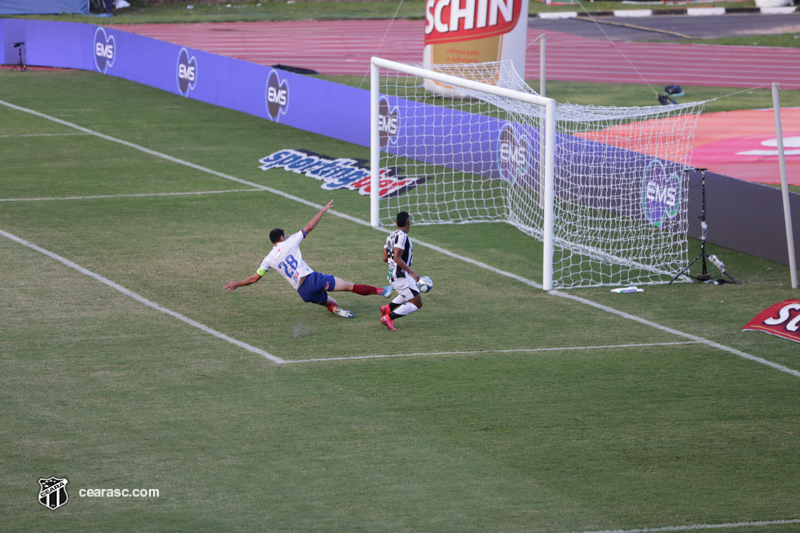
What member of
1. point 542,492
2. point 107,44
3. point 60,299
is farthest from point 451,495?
point 107,44

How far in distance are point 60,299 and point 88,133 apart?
13.2 meters

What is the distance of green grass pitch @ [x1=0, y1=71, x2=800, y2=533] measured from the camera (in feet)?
25.4

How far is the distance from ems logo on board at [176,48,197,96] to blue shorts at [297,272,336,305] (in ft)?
61.5

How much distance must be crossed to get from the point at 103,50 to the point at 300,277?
2433 cm

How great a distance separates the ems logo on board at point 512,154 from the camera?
61.9 feet

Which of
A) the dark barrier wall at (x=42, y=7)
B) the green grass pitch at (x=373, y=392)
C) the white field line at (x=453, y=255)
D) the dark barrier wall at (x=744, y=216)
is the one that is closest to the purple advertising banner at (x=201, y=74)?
the white field line at (x=453, y=255)

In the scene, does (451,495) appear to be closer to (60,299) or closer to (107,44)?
(60,299)

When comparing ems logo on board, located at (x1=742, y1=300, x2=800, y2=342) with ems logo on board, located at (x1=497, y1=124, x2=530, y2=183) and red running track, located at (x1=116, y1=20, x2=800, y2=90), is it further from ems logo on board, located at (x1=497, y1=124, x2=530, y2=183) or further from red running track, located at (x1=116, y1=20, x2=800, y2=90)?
red running track, located at (x1=116, y1=20, x2=800, y2=90)

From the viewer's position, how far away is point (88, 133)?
2548 cm

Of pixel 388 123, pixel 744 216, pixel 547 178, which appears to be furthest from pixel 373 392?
pixel 388 123

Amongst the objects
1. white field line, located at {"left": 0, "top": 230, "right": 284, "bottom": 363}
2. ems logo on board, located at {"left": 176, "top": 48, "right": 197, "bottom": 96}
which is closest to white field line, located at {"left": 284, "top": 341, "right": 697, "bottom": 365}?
white field line, located at {"left": 0, "top": 230, "right": 284, "bottom": 363}

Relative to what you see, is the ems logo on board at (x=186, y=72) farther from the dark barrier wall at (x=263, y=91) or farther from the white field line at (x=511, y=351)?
the white field line at (x=511, y=351)

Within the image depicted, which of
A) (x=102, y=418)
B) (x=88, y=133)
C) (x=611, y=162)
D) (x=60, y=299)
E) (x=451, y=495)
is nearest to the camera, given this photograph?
(x=451, y=495)

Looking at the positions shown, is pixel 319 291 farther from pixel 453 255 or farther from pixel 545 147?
pixel 545 147
